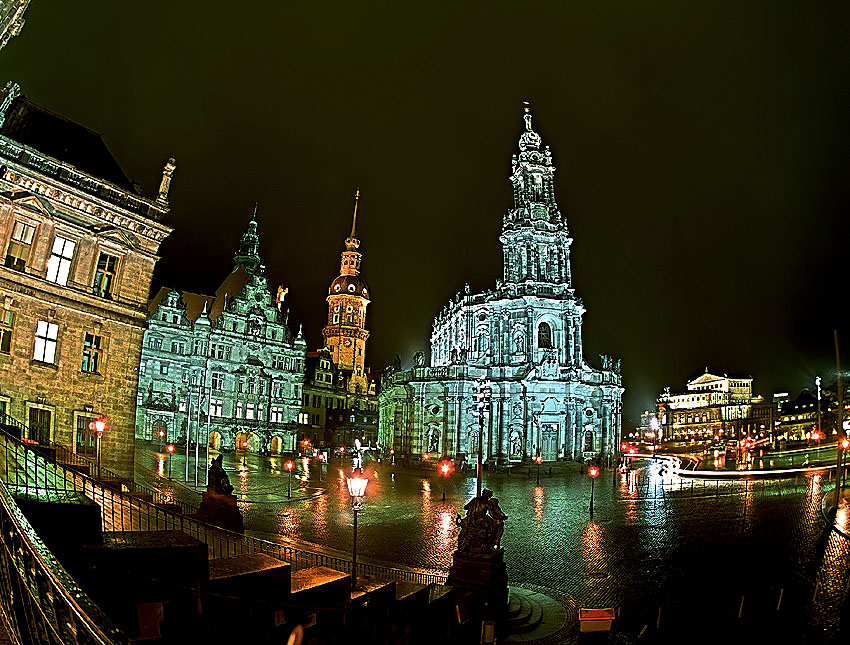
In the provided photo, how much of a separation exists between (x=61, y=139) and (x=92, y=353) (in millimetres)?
10626

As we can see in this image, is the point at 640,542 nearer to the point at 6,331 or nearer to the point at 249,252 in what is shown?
the point at 6,331

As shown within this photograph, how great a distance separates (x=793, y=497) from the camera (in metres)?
35.4

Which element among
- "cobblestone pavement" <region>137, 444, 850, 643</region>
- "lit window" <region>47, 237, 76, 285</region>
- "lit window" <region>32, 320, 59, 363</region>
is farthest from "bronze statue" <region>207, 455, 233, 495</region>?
"lit window" <region>47, 237, 76, 285</region>

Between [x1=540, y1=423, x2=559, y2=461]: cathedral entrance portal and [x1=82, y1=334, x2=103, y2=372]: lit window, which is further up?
[x1=82, y1=334, x2=103, y2=372]: lit window

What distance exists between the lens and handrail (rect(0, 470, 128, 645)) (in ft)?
12.8

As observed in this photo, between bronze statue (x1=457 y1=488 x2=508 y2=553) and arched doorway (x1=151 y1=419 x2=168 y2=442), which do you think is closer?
bronze statue (x1=457 y1=488 x2=508 y2=553)

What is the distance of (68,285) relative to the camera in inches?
924

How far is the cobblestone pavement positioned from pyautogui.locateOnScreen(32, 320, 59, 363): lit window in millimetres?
8195

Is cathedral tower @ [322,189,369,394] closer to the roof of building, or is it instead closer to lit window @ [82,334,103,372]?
the roof of building

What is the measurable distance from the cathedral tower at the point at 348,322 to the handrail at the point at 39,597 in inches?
3800

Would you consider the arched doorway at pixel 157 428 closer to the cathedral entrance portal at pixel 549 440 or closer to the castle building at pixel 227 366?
the castle building at pixel 227 366

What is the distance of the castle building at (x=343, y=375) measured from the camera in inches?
3243

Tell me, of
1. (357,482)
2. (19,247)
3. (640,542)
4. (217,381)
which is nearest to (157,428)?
(217,381)

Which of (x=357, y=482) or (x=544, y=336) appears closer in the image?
(x=357, y=482)
